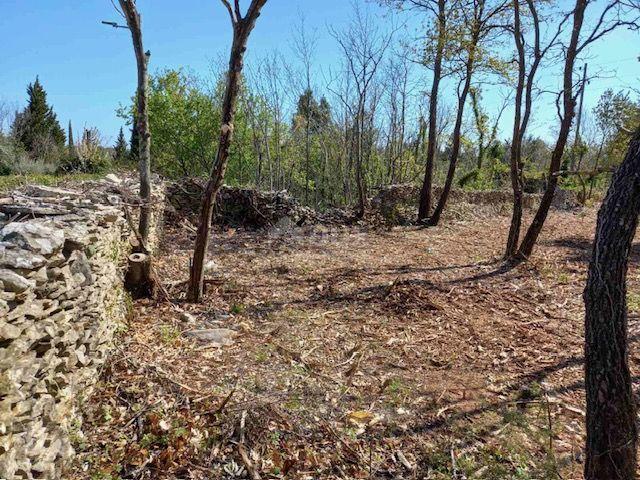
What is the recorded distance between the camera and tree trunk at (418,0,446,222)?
1030 centimetres

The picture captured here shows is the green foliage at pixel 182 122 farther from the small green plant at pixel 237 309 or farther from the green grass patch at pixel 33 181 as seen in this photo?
the small green plant at pixel 237 309

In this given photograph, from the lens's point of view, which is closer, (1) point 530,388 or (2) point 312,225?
(1) point 530,388

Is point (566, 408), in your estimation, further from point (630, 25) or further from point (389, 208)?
point (389, 208)

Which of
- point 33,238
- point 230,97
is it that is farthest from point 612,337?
point 230,97

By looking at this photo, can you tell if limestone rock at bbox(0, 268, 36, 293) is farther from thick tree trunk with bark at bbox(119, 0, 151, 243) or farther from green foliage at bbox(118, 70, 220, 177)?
green foliage at bbox(118, 70, 220, 177)

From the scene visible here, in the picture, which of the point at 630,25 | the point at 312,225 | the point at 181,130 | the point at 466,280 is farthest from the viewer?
the point at 181,130

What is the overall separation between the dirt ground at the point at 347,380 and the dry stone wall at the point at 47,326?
12.7 inches

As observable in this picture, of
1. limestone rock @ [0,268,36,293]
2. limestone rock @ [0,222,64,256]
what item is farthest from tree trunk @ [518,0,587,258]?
limestone rock @ [0,268,36,293]

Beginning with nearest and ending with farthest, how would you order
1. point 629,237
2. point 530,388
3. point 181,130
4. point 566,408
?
1. point 629,237
2. point 566,408
3. point 530,388
4. point 181,130

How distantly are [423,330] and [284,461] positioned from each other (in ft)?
9.25

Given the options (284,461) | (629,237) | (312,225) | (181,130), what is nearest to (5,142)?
(181,130)

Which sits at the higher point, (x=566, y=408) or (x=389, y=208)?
(x=389, y=208)

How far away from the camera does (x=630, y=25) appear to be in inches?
269

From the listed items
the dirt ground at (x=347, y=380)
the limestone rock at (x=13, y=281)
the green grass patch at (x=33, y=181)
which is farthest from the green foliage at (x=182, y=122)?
the limestone rock at (x=13, y=281)
